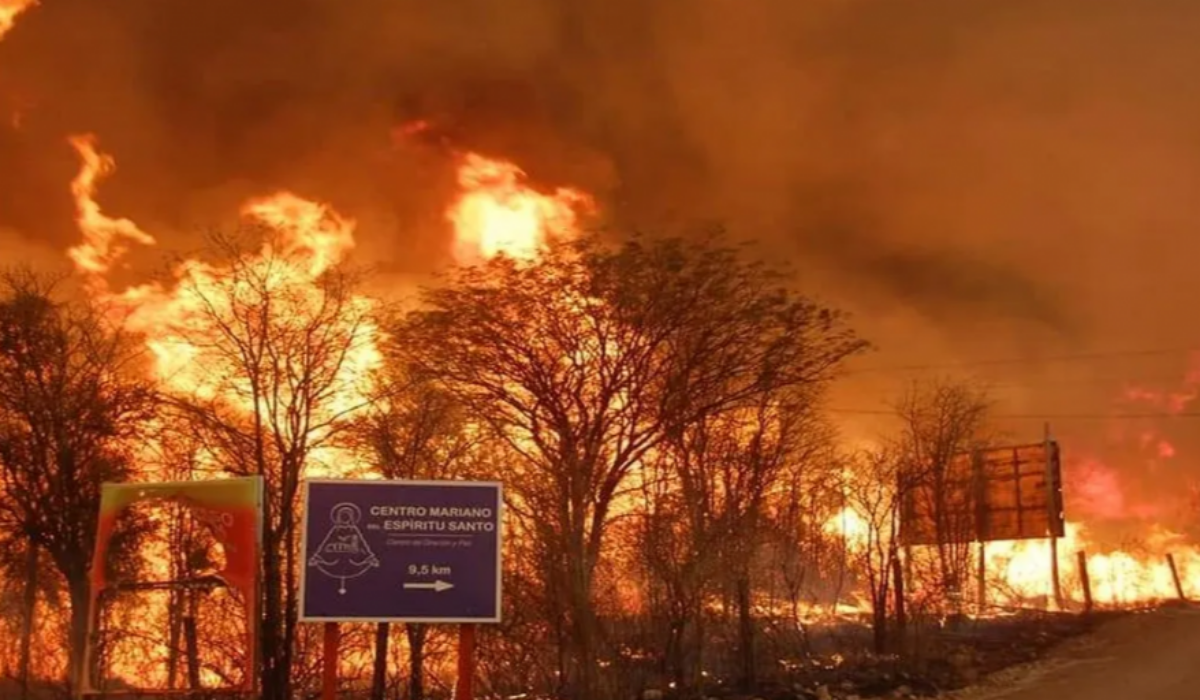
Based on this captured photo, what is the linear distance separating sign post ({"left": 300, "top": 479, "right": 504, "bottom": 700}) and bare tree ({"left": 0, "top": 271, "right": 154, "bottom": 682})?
11.1 meters

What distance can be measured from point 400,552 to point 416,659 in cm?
627

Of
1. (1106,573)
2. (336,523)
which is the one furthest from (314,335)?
(1106,573)

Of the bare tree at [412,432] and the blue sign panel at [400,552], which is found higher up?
the bare tree at [412,432]

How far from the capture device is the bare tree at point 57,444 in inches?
760

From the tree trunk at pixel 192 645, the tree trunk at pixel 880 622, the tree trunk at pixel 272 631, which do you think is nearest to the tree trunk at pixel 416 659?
the tree trunk at pixel 272 631

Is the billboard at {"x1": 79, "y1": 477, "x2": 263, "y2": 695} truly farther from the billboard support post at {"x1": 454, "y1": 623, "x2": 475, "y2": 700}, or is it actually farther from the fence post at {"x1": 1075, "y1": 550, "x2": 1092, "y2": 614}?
the fence post at {"x1": 1075, "y1": 550, "x2": 1092, "y2": 614}

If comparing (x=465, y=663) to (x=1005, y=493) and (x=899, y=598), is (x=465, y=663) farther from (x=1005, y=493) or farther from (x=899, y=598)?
(x=1005, y=493)

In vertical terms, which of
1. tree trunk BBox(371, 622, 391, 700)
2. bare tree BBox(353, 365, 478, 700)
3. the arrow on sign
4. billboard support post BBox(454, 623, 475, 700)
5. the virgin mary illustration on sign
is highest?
bare tree BBox(353, 365, 478, 700)

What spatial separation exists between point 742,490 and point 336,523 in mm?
9529

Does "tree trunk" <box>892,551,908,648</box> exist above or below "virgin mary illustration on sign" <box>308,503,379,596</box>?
below

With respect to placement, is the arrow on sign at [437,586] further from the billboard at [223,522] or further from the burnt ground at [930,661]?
the burnt ground at [930,661]

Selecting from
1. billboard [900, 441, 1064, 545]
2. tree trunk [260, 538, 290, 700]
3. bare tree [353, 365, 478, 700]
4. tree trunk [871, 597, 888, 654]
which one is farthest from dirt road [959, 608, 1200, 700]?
tree trunk [260, 538, 290, 700]

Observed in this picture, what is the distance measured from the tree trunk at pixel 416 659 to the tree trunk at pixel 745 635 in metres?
4.93

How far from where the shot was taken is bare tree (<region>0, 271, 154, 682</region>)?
19297 millimetres
